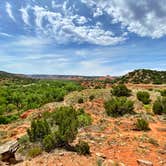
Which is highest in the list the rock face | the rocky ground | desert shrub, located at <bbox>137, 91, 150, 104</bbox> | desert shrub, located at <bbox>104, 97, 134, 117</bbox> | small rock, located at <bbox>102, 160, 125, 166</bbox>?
desert shrub, located at <bbox>137, 91, 150, 104</bbox>

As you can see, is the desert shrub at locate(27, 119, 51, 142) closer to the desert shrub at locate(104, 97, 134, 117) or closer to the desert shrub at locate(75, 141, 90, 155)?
the desert shrub at locate(75, 141, 90, 155)

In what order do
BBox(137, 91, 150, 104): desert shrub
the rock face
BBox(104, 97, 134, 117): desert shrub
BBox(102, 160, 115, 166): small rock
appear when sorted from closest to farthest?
1. BBox(102, 160, 115, 166): small rock
2. the rock face
3. BBox(104, 97, 134, 117): desert shrub
4. BBox(137, 91, 150, 104): desert shrub

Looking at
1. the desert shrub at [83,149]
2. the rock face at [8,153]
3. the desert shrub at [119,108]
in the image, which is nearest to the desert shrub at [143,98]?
the desert shrub at [119,108]

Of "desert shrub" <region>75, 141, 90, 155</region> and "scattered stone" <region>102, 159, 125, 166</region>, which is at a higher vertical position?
"desert shrub" <region>75, 141, 90, 155</region>

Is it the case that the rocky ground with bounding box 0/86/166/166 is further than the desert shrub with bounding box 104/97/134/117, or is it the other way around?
the desert shrub with bounding box 104/97/134/117

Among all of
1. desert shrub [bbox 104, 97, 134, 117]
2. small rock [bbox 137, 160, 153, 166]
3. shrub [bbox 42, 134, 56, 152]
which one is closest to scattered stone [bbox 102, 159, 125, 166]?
small rock [bbox 137, 160, 153, 166]

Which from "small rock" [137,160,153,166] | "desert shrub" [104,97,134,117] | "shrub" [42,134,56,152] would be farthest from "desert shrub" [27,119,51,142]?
"desert shrub" [104,97,134,117]

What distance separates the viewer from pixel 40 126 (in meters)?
14.9

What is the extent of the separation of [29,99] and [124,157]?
154ft

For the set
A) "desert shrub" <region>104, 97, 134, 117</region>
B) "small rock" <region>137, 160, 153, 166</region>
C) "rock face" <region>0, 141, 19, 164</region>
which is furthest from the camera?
"desert shrub" <region>104, 97, 134, 117</region>

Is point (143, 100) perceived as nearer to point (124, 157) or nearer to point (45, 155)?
point (124, 157)

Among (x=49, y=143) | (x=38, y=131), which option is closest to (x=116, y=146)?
(x=49, y=143)

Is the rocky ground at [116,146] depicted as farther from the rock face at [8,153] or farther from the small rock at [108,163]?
the rock face at [8,153]

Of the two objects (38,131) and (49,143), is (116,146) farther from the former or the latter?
(38,131)
